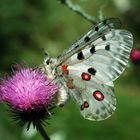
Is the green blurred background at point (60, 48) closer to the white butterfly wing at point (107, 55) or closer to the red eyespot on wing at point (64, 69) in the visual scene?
the red eyespot on wing at point (64, 69)

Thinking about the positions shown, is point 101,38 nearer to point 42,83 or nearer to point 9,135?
point 42,83

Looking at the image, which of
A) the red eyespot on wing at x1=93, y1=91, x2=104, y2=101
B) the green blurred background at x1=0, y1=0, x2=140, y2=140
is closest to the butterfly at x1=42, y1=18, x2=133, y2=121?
the red eyespot on wing at x1=93, y1=91, x2=104, y2=101

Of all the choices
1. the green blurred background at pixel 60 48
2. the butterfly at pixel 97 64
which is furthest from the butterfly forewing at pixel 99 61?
the green blurred background at pixel 60 48

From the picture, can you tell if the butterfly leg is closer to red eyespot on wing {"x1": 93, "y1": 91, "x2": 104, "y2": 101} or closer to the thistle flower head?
the thistle flower head

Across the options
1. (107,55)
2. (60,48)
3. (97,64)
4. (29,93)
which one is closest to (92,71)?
(97,64)

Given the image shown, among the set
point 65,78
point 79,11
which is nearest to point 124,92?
point 79,11

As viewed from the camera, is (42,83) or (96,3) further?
(96,3)
